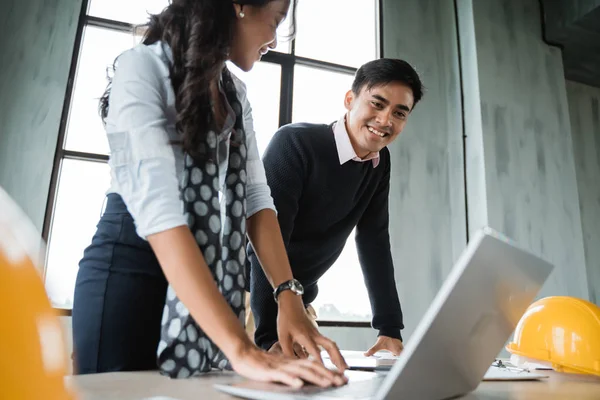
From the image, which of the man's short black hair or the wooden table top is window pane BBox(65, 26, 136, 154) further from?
the wooden table top

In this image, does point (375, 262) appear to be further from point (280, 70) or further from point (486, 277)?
point (280, 70)

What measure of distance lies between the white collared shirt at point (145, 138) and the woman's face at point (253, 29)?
16 centimetres

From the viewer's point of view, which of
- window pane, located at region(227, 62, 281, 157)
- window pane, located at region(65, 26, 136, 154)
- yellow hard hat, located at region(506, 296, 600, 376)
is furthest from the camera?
window pane, located at region(227, 62, 281, 157)

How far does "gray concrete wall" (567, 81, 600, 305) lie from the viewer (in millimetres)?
3762

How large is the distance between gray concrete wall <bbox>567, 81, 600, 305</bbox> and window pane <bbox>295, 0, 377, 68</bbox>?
198 cm

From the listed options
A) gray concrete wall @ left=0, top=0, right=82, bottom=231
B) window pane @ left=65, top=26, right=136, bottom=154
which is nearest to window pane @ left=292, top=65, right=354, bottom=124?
window pane @ left=65, top=26, right=136, bottom=154

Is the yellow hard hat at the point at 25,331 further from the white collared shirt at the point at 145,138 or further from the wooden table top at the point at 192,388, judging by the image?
the white collared shirt at the point at 145,138

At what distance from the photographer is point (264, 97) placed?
3072mm

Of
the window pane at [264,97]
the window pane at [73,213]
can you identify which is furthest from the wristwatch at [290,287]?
the window pane at [264,97]

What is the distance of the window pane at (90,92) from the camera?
265 cm

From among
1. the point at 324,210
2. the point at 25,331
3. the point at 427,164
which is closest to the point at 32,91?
the point at 324,210

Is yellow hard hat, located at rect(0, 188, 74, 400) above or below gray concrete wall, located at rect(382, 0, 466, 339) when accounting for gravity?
below

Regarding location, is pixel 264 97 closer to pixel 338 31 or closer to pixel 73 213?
pixel 338 31

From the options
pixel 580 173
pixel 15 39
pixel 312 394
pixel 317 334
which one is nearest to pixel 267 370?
pixel 312 394
